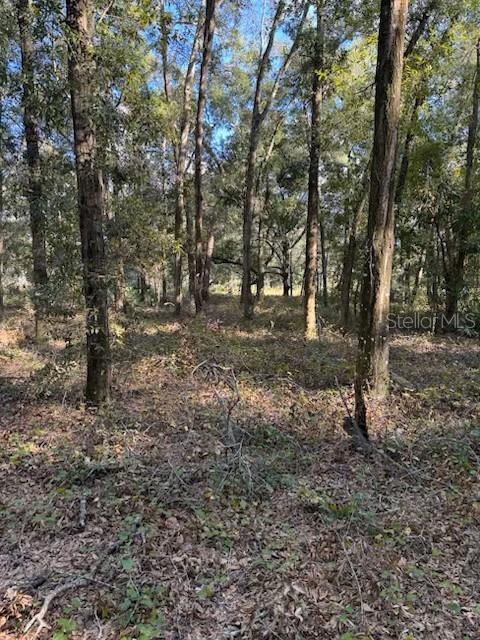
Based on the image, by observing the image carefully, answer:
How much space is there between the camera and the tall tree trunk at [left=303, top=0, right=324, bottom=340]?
9289 millimetres

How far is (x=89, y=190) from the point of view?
5.26 meters

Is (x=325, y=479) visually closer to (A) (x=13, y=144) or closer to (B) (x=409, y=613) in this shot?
(B) (x=409, y=613)

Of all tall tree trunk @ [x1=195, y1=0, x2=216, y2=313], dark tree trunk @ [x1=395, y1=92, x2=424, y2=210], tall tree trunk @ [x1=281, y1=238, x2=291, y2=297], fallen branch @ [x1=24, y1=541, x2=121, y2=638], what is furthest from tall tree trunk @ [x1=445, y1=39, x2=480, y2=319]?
tall tree trunk @ [x1=281, y1=238, x2=291, y2=297]

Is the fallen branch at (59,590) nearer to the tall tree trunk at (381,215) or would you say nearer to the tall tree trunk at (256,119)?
the tall tree trunk at (381,215)

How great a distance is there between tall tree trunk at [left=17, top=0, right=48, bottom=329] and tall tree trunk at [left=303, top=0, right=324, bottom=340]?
5645 millimetres

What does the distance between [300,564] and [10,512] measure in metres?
2.45

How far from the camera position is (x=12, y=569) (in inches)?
122

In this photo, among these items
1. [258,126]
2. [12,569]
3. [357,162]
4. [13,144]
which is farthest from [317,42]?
[12,569]

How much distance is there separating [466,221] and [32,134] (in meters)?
10.8

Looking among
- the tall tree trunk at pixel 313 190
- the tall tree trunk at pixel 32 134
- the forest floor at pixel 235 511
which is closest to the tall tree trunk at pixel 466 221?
the tall tree trunk at pixel 313 190

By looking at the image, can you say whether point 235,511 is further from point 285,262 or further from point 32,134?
point 285,262

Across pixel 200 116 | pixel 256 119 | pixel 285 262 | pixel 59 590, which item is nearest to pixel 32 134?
pixel 200 116

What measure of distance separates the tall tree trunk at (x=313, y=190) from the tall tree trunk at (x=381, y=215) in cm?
428

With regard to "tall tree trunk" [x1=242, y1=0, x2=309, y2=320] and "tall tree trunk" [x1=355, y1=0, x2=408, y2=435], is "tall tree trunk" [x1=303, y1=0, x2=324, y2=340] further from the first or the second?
"tall tree trunk" [x1=355, y1=0, x2=408, y2=435]
